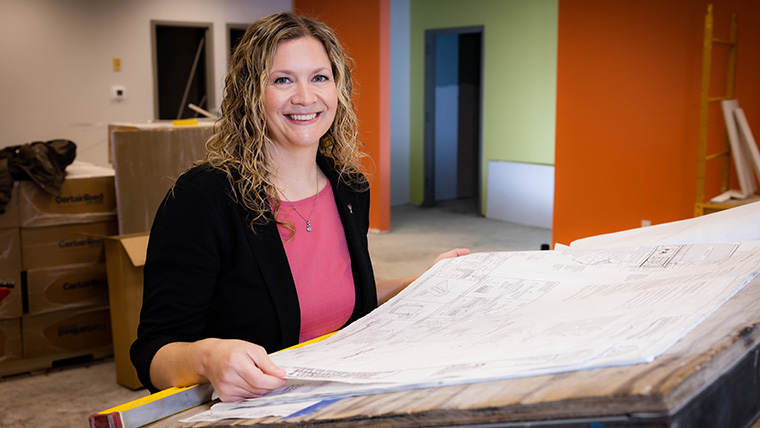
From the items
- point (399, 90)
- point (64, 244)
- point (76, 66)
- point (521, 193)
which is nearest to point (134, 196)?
point (64, 244)

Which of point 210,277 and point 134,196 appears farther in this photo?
point 134,196

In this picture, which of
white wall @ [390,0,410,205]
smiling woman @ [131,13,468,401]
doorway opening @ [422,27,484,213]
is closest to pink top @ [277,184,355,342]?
smiling woman @ [131,13,468,401]

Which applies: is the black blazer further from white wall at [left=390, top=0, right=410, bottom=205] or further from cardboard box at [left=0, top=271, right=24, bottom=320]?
white wall at [left=390, top=0, right=410, bottom=205]

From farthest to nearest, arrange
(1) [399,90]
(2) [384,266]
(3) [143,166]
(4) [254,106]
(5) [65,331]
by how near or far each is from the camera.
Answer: (1) [399,90] < (2) [384,266] < (5) [65,331] < (3) [143,166] < (4) [254,106]

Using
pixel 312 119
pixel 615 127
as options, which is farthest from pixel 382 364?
pixel 615 127

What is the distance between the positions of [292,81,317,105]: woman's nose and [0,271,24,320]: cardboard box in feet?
9.79

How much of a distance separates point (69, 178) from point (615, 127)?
370cm

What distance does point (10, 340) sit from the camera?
3617 millimetres

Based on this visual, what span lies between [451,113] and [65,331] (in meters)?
6.10

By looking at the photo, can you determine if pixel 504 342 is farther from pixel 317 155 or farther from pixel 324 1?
pixel 324 1

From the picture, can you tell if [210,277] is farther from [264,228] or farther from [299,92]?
[299,92]

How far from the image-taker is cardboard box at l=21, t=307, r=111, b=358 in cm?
367

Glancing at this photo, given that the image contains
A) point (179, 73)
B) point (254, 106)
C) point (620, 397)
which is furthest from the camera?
point (179, 73)

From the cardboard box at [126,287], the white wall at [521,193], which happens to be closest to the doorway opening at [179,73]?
the white wall at [521,193]
